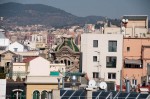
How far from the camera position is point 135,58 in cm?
2583

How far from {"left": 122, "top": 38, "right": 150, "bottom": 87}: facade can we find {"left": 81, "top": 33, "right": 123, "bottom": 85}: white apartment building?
31 cm

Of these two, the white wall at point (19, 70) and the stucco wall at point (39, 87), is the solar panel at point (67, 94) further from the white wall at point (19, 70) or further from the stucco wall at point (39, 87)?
the white wall at point (19, 70)

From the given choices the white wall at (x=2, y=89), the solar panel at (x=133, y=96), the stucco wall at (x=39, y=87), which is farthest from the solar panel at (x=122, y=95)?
the stucco wall at (x=39, y=87)

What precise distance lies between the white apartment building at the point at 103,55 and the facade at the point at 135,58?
0.31 meters

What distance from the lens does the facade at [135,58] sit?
24.8 m

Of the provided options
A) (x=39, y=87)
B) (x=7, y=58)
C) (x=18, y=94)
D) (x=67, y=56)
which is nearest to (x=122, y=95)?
(x=39, y=87)

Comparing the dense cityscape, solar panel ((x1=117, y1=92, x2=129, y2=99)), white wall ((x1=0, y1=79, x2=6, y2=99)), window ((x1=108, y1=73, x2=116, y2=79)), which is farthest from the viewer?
window ((x1=108, y1=73, x2=116, y2=79))

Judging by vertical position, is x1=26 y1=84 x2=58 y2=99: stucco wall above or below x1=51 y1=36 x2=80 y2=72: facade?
below

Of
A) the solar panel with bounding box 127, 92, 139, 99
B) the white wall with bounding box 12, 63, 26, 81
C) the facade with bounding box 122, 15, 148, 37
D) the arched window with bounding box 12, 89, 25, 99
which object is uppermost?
the facade with bounding box 122, 15, 148, 37

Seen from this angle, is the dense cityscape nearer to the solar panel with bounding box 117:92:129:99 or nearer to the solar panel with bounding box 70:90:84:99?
the solar panel with bounding box 70:90:84:99

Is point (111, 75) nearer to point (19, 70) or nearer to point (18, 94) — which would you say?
point (19, 70)

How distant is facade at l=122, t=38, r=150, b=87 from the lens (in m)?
24.8

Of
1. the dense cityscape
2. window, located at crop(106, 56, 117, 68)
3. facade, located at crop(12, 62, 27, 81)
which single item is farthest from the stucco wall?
window, located at crop(106, 56, 117, 68)

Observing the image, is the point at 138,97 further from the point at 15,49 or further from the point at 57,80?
the point at 15,49
